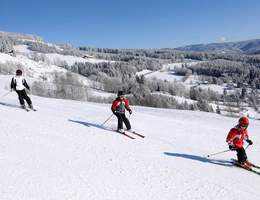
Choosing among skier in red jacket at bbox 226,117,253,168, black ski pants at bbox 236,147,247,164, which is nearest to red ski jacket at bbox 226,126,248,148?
skier in red jacket at bbox 226,117,253,168

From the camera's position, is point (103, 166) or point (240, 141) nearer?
point (103, 166)

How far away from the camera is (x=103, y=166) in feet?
25.8

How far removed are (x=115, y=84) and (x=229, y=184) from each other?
3341 inches

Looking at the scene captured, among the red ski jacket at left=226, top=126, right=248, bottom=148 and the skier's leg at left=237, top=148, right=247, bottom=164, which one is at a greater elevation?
the red ski jacket at left=226, top=126, right=248, bottom=148

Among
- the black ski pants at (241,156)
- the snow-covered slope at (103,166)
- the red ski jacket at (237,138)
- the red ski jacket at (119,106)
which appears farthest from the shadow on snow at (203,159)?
the red ski jacket at (119,106)

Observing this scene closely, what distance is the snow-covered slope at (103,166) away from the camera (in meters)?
6.31

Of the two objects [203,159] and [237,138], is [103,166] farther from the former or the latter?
[237,138]

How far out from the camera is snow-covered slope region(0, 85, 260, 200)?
6.31 metres

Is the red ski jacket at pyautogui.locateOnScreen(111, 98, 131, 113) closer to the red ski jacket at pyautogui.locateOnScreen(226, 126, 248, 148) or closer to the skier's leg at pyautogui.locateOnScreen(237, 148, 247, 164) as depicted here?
the red ski jacket at pyautogui.locateOnScreen(226, 126, 248, 148)

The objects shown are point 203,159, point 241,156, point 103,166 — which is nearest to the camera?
point 103,166

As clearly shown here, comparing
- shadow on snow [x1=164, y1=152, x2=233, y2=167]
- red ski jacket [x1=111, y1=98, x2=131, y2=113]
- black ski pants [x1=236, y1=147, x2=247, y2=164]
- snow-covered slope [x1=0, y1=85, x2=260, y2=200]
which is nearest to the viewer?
snow-covered slope [x1=0, y1=85, x2=260, y2=200]

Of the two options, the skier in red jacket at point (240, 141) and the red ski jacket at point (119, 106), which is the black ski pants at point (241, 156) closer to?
the skier in red jacket at point (240, 141)

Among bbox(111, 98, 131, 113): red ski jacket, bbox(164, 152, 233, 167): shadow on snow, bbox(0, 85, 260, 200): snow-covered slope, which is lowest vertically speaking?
bbox(164, 152, 233, 167): shadow on snow

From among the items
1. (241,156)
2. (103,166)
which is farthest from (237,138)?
(103,166)
